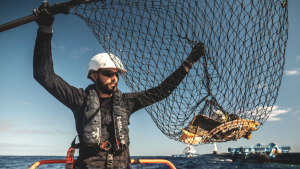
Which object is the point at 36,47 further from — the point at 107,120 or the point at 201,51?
the point at 201,51

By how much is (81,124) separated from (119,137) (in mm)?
553

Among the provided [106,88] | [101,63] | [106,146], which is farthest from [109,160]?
[101,63]

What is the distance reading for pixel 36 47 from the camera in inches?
76.9

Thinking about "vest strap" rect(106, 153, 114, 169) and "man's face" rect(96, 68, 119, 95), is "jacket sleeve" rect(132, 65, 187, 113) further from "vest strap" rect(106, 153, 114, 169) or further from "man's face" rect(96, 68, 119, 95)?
"vest strap" rect(106, 153, 114, 169)

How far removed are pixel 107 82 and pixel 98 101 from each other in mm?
334

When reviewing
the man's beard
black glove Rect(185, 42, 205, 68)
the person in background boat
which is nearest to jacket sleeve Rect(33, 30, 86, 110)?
the person in background boat

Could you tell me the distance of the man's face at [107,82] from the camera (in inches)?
102

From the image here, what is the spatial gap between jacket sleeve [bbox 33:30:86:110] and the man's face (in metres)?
0.44

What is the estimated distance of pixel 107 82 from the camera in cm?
260

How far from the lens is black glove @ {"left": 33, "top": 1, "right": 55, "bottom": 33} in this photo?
178cm

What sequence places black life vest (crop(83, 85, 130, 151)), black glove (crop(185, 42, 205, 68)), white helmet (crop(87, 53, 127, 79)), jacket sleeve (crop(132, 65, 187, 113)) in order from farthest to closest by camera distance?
white helmet (crop(87, 53, 127, 79)) < jacket sleeve (crop(132, 65, 187, 113)) < black glove (crop(185, 42, 205, 68)) < black life vest (crop(83, 85, 130, 151))

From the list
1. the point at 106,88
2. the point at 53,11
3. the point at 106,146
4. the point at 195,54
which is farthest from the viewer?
the point at 106,88

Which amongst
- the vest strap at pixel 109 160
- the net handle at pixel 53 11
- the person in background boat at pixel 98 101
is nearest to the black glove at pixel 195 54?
the person in background boat at pixel 98 101

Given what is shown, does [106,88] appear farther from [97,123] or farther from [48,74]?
[48,74]
